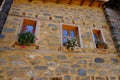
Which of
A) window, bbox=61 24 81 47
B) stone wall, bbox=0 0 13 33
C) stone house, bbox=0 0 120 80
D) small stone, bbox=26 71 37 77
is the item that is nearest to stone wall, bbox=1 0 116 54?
stone house, bbox=0 0 120 80

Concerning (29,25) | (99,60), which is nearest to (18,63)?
(29,25)

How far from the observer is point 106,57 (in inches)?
178

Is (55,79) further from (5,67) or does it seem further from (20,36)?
(20,36)

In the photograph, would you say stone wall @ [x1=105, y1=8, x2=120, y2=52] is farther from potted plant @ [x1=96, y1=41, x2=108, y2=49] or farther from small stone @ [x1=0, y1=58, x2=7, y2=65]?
small stone @ [x1=0, y1=58, x2=7, y2=65]

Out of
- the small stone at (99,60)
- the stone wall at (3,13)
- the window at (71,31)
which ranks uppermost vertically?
the stone wall at (3,13)

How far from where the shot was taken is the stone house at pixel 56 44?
3666 mm

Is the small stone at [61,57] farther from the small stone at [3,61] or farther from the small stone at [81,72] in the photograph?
the small stone at [3,61]

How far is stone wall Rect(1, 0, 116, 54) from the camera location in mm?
4219

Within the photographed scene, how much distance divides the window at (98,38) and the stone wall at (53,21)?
172 millimetres

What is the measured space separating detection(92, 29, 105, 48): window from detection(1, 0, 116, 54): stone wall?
172 mm

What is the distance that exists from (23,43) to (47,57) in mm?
785

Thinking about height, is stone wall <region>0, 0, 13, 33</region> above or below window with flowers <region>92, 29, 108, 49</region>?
above

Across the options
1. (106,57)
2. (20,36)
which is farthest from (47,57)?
(106,57)

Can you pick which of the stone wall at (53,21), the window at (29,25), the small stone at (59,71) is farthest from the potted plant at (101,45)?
the window at (29,25)
